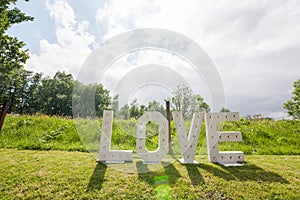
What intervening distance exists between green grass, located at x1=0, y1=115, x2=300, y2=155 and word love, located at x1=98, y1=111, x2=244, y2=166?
45 cm

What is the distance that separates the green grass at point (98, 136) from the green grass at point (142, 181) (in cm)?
135

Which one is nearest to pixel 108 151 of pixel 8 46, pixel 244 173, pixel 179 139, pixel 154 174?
pixel 154 174

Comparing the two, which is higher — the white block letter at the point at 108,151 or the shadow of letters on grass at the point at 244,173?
the white block letter at the point at 108,151

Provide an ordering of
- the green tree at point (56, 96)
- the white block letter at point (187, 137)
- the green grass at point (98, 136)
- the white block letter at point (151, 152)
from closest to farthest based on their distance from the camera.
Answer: the white block letter at point (151, 152) → the white block letter at point (187, 137) → the green grass at point (98, 136) → the green tree at point (56, 96)

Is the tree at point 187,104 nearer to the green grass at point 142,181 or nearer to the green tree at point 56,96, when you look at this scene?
the green grass at point 142,181

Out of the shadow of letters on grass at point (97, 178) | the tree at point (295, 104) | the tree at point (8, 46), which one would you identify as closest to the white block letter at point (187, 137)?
the shadow of letters on grass at point (97, 178)

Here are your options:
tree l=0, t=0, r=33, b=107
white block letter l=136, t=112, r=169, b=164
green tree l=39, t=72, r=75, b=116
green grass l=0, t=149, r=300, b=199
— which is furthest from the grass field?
green tree l=39, t=72, r=75, b=116

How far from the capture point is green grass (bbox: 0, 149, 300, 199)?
331 centimetres

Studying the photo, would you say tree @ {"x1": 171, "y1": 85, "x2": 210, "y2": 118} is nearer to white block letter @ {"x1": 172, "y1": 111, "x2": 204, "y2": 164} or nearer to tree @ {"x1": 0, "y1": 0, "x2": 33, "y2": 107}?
white block letter @ {"x1": 172, "y1": 111, "x2": 204, "y2": 164}

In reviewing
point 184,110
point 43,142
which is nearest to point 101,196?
point 184,110

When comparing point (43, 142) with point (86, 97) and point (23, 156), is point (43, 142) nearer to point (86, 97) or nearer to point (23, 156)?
point (23, 156)

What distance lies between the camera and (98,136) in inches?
225

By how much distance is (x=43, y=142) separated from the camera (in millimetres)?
7121

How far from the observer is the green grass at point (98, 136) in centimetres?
655
